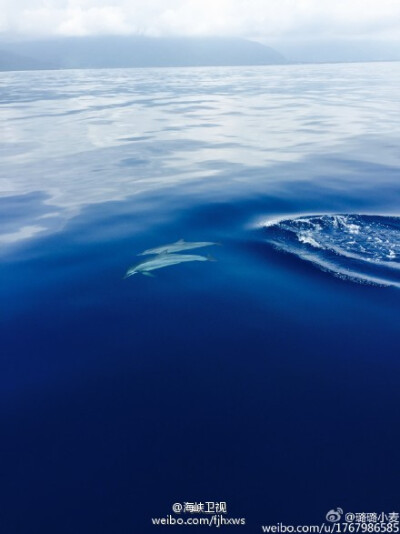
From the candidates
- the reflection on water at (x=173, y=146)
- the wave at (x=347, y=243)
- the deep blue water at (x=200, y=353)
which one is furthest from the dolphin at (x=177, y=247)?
the reflection on water at (x=173, y=146)

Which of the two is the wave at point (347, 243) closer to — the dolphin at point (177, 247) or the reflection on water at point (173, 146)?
the dolphin at point (177, 247)

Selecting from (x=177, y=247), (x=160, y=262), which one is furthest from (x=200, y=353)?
(x=177, y=247)

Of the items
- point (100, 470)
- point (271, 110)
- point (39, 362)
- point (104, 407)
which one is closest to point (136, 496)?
point (100, 470)

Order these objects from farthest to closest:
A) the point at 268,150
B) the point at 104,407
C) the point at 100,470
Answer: the point at 268,150
the point at 104,407
the point at 100,470

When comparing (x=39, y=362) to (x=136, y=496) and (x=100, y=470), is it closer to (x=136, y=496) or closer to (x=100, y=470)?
(x=100, y=470)

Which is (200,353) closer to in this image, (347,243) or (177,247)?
(177,247)
